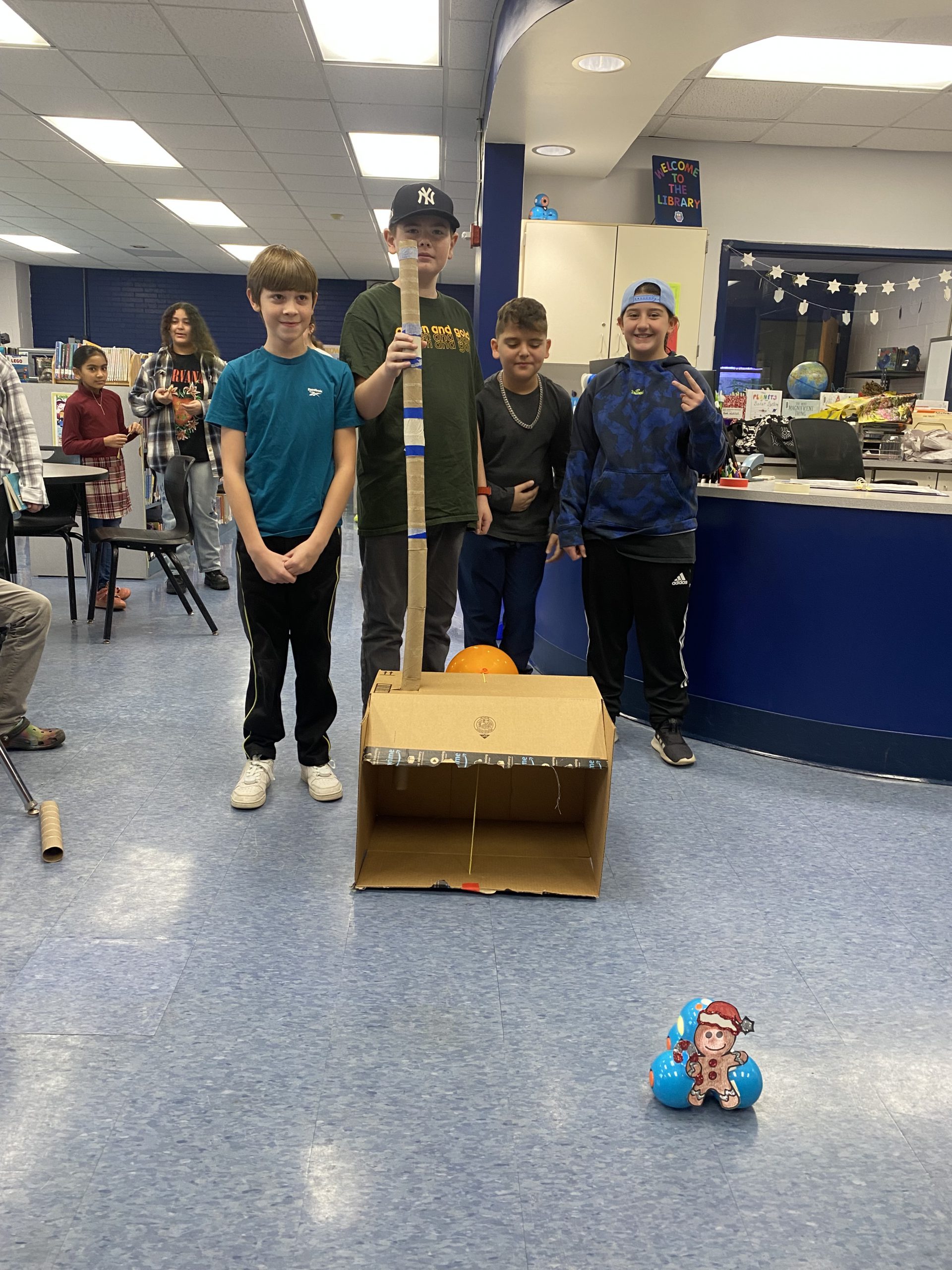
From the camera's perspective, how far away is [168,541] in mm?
4293

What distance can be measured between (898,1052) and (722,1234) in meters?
0.56

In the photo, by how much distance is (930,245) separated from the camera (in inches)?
251

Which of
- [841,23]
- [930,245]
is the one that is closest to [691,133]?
[930,245]

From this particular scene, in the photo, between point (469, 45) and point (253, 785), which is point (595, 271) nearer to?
point (469, 45)

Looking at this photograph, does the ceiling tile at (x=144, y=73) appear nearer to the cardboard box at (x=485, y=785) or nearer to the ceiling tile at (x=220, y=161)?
the ceiling tile at (x=220, y=161)

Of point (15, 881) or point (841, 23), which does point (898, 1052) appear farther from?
point (841, 23)

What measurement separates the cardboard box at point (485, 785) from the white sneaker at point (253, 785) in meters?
0.35

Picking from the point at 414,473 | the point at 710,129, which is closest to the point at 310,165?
the point at 710,129

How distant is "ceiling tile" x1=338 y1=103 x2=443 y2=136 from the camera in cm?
583

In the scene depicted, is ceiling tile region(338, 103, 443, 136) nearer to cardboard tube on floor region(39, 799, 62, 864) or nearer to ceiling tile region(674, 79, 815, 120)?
ceiling tile region(674, 79, 815, 120)

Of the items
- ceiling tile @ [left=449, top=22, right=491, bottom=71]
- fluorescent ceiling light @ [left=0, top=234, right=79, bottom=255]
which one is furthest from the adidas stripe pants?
fluorescent ceiling light @ [left=0, top=234, right=79, bottom=255]

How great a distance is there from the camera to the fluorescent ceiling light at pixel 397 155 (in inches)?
254

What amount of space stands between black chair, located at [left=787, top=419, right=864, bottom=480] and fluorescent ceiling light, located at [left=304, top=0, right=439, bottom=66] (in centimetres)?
267

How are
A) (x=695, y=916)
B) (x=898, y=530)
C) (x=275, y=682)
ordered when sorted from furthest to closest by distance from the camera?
(x=898, y=530), (x=275, y=682), (x=695, y=916)
